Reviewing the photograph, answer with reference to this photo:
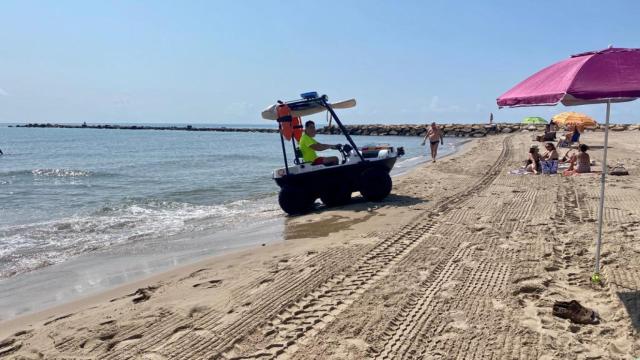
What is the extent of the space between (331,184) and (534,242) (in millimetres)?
4578

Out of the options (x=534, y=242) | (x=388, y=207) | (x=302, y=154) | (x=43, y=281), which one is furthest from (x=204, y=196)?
(x=534, y=242)

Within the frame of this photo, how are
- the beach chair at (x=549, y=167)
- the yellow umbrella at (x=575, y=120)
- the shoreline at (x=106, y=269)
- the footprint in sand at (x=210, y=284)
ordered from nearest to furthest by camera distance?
the footprint in sand at (x=210, y=284) < the shoreline at (x=106, y=269) < the beach chair at (x=549, y=167) < the yellow umbrella at (x=575, y=120)

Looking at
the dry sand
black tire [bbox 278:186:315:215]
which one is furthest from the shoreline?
black tire [bbox 278:186:315:215]

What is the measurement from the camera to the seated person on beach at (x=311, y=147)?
978cm

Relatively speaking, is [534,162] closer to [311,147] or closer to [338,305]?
[311,147]

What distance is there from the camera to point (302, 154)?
10156 millimetres

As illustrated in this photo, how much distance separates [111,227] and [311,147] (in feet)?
14.7

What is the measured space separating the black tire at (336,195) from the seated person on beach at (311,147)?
52 cm

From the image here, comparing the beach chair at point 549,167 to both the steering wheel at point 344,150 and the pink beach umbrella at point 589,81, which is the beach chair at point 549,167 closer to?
the steering wheel at point 344,150

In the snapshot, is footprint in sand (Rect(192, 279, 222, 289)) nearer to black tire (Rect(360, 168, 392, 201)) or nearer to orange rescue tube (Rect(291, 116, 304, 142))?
black tire (Rect(360, 168, 392, 201))

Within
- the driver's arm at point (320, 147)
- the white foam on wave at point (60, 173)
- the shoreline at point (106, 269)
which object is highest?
the driver's arm at point (320, 147)

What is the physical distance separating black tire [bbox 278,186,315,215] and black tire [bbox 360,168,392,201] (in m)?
1.15

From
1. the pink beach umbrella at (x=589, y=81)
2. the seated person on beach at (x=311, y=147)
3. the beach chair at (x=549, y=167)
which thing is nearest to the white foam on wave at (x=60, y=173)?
the seated person on beach at (x=311, y=147)

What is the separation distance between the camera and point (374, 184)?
1002 centimetres
